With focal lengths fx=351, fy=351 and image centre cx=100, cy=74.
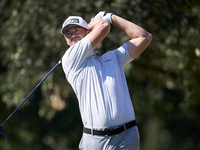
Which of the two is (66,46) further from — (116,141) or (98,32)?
(116,141)

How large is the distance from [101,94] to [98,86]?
0.06 meters

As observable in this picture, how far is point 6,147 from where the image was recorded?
8086 mm

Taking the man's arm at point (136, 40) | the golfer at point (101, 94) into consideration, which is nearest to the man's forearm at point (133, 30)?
the man's arm at point (136, 40)

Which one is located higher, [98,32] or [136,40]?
[98,32]

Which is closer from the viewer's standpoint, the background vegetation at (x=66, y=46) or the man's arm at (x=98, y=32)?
the man's arm at (x=98, y=32)

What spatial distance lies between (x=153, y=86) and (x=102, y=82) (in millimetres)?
4412

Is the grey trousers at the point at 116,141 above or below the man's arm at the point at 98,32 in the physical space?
below

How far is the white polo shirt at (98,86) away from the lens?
240cm

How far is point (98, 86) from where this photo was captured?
2434 millimetres

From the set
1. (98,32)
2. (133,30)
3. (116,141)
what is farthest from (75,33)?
(116,141)

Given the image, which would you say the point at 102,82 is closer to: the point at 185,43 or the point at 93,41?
the point at 93,41

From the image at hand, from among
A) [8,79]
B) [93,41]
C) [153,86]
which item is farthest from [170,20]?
[93,41]

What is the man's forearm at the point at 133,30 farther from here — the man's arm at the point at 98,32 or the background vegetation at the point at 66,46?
the background vegetation at the point at 66,46

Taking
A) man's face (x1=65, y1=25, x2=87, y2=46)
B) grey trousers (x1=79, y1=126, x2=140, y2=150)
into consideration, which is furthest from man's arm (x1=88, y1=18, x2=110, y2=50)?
grey trousers (x1=79, y1=126, x2=140, y2=150)
